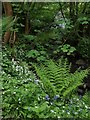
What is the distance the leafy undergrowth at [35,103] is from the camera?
2.34m

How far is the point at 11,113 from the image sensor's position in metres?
2.42

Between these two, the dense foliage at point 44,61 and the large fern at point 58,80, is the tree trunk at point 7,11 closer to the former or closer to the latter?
the dense foliage at point 44,61

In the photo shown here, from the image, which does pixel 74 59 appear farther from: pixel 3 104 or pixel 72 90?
pixel 3 104

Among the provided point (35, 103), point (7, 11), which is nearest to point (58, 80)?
point (35, 103)

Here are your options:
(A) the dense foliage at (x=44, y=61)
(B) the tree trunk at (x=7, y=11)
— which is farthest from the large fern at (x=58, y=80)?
(B) the tree trunk at (x=7, y=11)

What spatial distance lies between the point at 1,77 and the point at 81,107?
79cm

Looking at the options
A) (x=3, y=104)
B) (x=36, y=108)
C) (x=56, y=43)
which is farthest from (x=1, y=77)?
(x=56, y=43)

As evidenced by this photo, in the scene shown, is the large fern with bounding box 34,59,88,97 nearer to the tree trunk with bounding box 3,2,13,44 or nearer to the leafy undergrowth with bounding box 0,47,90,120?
the leafy undergrowth with bounding box 0,47,90,120

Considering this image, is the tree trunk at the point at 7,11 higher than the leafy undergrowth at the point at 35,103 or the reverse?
higher

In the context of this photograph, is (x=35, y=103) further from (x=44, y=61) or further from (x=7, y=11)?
(x=7, y=11)

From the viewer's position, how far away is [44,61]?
381cm

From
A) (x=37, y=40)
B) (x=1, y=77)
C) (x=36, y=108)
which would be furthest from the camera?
(x=37, y=40)

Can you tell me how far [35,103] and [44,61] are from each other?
142 cm

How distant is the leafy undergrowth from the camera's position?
234 cm
